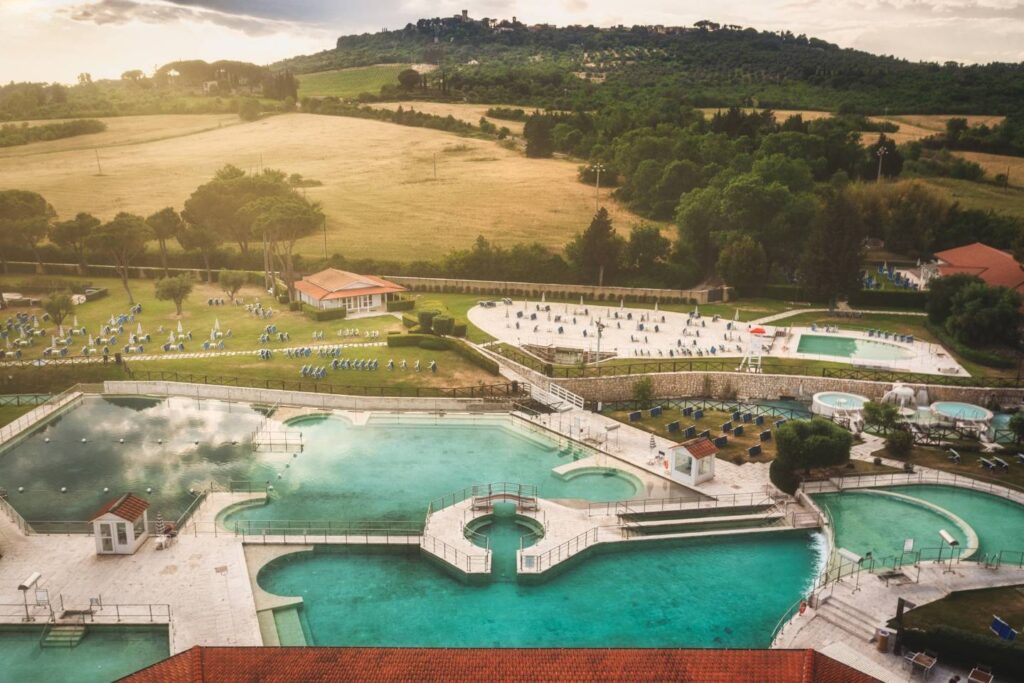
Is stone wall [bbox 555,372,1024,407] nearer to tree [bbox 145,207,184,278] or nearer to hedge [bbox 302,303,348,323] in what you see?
hedge [bbox 302,303,348,323]

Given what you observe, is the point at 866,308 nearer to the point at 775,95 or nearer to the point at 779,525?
the point at 779,525

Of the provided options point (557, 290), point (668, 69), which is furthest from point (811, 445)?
point (668, 69)

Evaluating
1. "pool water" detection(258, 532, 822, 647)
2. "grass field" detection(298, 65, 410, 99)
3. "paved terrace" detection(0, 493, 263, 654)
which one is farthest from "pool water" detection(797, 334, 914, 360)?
"grass field" detection(298, 65, 410, 99)

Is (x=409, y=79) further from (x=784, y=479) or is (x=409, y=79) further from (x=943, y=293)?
(x=784, y=479)

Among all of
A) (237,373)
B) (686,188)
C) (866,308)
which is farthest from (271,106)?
(866,308)

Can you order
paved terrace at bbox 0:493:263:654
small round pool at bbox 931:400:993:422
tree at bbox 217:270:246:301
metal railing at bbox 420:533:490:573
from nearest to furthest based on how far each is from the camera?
paved terrace at bbox 0:493:263:654 → metal railing at bbox 420:533:490:573 → small round pool at bbox 931:400:993:422 → tree at bbox 217:270:246:301

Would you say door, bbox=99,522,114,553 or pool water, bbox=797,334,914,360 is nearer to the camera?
door, bbox=99,522,114,553

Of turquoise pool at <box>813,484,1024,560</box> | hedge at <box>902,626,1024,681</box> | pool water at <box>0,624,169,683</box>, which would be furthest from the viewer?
turquoise pool at <box>813,484,1024,560</box>
